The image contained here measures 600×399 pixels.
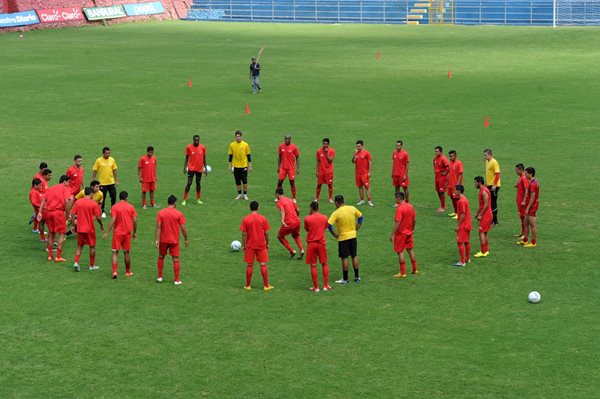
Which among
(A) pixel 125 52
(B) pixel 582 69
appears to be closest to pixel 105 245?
(B) pixel 582 69

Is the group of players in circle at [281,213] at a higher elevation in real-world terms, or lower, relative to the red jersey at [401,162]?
lower

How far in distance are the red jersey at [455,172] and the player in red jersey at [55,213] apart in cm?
978

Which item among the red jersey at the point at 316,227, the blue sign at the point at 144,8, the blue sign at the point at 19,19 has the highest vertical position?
the blue sign at the point at 144,8

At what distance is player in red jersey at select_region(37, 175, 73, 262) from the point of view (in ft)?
76.0

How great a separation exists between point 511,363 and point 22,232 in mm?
13948

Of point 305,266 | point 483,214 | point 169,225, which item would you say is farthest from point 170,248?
point 483,214

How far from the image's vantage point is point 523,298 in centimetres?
2019

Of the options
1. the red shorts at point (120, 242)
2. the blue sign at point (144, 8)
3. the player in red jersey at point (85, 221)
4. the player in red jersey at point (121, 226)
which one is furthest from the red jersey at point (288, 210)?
the blue sign at point (144, 8)

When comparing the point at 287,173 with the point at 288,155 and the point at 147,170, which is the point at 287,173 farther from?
the point at 147,170

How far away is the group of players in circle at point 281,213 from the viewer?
68.1ft

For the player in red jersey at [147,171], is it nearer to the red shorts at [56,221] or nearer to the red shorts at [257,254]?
the red shorts at [56,221]

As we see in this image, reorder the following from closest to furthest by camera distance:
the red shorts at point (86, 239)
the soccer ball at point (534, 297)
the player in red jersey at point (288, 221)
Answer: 1. the soccer ball at point (534, 297)
2. the red shorts at point (86, 239)
3. the player in red jersey at point (288, 221)

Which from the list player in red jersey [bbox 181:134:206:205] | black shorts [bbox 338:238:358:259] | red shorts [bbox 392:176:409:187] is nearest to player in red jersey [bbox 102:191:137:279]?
black shorts [bbox 338:238:358:259]

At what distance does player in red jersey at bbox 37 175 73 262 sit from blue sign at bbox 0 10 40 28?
55.6 meters
